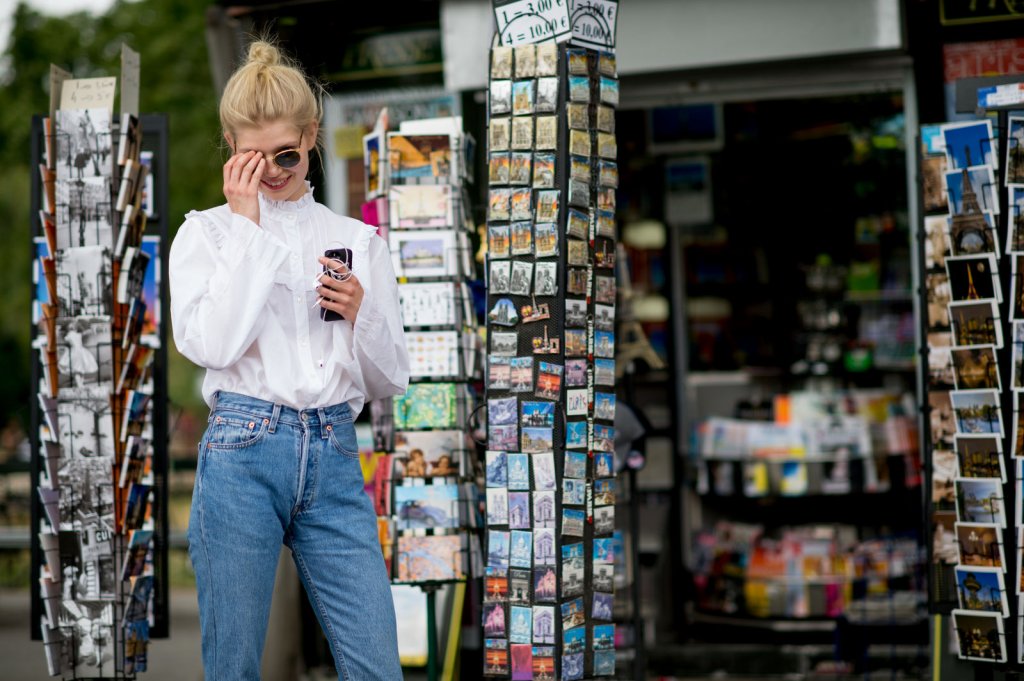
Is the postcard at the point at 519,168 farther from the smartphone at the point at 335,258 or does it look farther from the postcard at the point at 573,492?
the smartphone at the point at 335,258

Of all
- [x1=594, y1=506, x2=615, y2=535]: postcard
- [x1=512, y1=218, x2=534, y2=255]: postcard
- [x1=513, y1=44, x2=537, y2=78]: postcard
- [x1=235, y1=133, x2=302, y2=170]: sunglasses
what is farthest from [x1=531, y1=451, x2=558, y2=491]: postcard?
[x1=235, y1=133, x2=302, y2=170]: sunglasses

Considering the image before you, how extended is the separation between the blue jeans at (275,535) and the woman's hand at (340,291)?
0.77ft

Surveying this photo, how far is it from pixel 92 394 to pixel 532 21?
195 centimetres

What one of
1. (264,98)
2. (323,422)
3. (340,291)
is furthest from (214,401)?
(264,98)

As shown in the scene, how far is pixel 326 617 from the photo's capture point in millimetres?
2812

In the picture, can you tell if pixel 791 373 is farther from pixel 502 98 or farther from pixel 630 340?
pixel 502 98

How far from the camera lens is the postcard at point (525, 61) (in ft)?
12.9

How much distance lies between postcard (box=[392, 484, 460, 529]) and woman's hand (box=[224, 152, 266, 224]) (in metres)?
1.68

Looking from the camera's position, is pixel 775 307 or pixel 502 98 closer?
pixel 502 98

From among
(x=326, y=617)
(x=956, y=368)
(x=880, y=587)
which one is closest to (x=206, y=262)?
(x=326, y=617)

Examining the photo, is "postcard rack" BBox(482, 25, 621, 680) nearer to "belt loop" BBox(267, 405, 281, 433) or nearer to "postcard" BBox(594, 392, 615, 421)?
"postcard" BBox(594, 392, 615, 421)

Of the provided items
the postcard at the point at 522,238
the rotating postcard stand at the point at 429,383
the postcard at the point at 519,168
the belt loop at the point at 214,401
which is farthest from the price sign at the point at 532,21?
the belt loop at the point at 214,401

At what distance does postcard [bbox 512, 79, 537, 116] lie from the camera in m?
3.93

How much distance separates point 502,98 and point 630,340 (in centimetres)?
166
